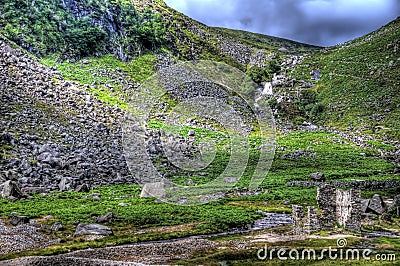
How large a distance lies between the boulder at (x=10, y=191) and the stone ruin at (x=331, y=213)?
36.7 m

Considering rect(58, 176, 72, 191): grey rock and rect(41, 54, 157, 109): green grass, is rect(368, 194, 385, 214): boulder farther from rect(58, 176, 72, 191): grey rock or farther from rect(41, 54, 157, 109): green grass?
rect(41, 54, 157, 109): green grass

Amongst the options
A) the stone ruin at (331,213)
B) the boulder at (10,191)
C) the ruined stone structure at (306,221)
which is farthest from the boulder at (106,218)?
the ruined stone structure at (306,221)

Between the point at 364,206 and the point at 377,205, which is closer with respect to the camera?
the point at 377,205

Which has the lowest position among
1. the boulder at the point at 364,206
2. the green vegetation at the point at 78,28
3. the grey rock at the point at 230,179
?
the boulder at the point at 364,206

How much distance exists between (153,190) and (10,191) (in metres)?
20.2

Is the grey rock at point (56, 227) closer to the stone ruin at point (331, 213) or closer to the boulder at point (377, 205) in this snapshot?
the stone ruin at point (331, 213)

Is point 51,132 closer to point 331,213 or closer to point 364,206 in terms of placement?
point 331,213

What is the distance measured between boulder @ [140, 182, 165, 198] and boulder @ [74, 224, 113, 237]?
19.9m

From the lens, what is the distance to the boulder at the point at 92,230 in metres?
48.6

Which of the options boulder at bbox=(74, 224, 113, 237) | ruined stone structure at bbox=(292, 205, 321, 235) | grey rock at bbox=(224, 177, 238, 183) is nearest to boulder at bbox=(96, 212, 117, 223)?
boulder at bbox=(74, 224, 113, 237)

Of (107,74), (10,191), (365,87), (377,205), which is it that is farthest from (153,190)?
(365,87)

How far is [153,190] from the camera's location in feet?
237

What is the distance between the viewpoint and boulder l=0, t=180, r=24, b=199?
62688 millimetres

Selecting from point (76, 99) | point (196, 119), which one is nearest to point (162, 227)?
point (76, 99)
